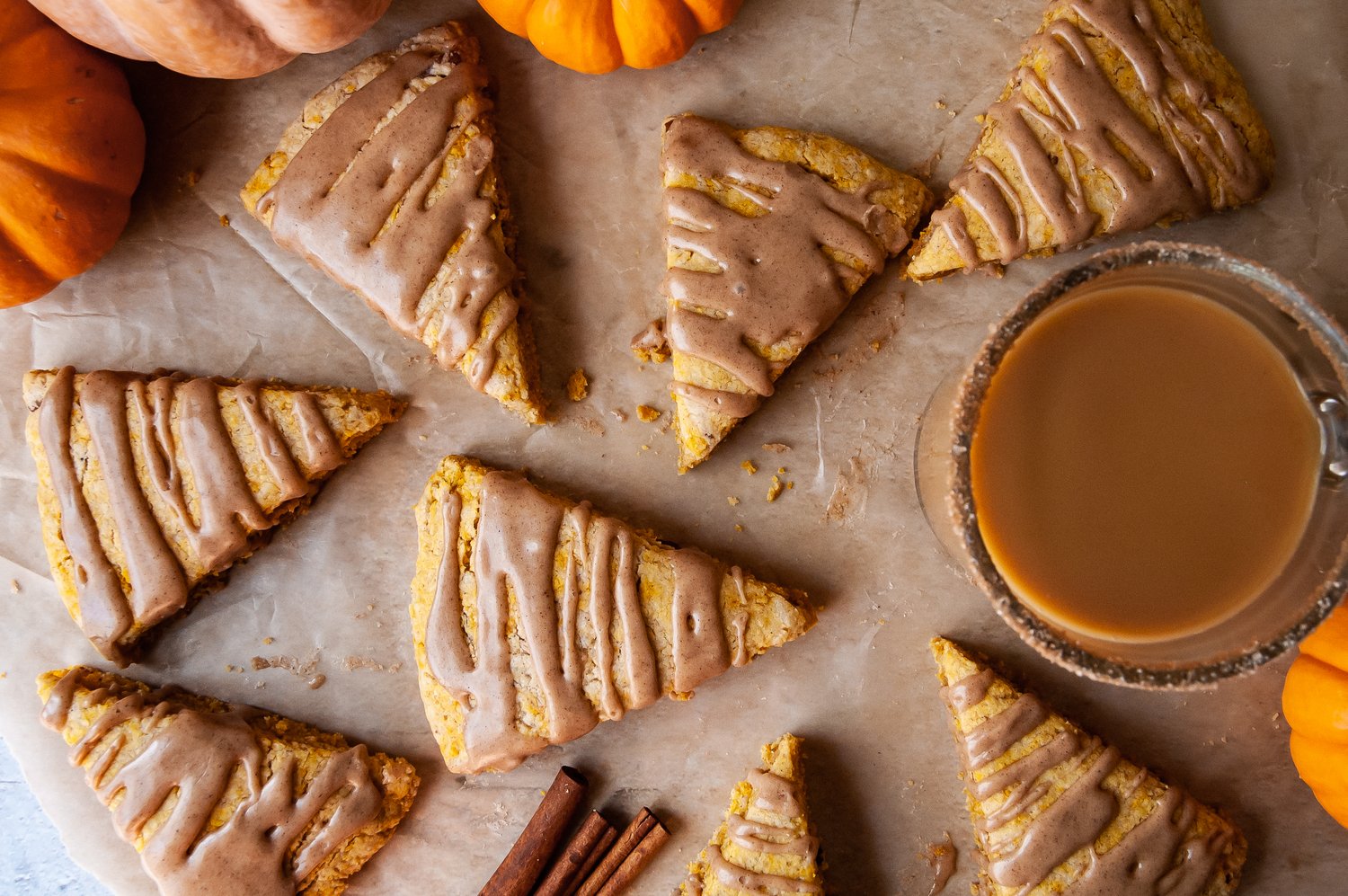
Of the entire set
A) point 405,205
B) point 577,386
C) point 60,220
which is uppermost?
point 60,220

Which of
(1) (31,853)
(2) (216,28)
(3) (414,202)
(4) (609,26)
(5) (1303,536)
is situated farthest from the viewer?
(1) (31,853)

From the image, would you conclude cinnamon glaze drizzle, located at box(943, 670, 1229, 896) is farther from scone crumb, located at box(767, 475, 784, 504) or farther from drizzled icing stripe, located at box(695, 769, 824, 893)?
scone crumb, located at box(767, 475, 784, 504)

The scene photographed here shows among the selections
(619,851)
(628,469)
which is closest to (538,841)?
(619,851)

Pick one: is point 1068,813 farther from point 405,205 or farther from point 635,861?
point 405,205

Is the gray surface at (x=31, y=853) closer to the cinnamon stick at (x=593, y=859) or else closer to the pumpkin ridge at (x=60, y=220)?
the cinnamon stick at (x=593, y=859)

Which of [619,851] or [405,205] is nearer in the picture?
[405,205]

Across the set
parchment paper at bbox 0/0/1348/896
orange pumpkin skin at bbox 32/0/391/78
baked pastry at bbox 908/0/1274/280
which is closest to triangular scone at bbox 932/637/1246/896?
parchment paper at bbox 0/0/1348/896

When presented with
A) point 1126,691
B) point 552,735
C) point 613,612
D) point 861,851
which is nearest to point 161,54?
point 613,612

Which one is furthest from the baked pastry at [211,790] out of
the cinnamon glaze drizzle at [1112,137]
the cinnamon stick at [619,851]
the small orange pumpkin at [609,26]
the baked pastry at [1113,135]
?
the cinnamon glaze drizzle at [1112,137]
